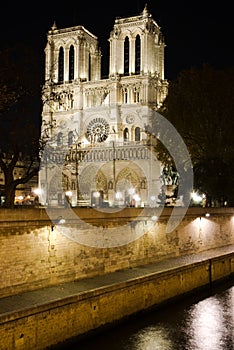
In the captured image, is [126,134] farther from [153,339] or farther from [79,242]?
[153,339]

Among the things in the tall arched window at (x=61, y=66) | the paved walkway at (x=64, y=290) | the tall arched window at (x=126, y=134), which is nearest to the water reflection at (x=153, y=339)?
the paved walkway at (x=64, y=290)

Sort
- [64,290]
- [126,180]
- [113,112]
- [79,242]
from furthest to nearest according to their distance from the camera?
[113,112] < [126,180] < [79,242] < [64,290]

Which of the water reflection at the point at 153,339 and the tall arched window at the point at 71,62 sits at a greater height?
the tall arched window at the point at 71,62

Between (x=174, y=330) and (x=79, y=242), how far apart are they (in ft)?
11.6

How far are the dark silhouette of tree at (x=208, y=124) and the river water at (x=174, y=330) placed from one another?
469 inches

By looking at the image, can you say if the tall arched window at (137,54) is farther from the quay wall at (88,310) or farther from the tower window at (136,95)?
the quay wall at (88,310)

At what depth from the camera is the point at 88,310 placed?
1116 cm

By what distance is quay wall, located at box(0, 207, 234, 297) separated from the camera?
11.9m

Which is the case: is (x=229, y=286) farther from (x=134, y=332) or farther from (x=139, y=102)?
(x=139, y=102)

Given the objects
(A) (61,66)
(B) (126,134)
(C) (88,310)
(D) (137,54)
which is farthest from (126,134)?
(C) (88,310)

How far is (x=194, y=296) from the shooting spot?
52.7 ft

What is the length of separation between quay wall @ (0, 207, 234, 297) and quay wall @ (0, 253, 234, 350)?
5.78 ft

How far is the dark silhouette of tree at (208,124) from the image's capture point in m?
26.5

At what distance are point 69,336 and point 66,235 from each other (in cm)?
352
